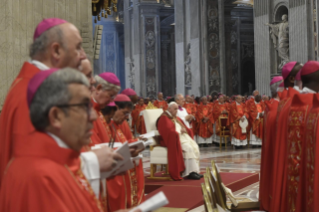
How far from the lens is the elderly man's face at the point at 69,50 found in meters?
2.33

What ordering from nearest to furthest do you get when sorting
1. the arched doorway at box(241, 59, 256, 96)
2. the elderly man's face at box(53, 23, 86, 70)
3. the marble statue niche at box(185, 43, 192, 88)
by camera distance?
the elderly man's face at box(53, 23, 86, 70)
the marble statue niche at box(185, 43, 192, 88)
the arched doorway at box(241, 59, 256, 96)

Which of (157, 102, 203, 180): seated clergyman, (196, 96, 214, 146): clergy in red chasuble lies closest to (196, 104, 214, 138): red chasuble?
(196, 96, 214, 146): clergy in red chasuble

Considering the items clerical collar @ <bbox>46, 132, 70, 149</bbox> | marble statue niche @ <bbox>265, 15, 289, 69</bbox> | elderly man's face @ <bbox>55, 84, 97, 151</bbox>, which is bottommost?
clerical collar @ <bbox>46, 132, 70, 149</bbox>

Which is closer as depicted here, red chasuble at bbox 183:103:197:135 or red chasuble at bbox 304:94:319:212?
red chasuble at bbox 304:94:319:212

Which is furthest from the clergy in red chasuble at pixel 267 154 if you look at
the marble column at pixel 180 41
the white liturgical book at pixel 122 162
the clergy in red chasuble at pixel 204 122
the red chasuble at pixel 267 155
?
the marble column at pixel 180 41

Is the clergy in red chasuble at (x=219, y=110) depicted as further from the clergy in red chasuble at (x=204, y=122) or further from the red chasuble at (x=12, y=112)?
the red chasuble at (x=12, y=112)

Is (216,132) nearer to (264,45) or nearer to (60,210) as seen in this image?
(264,45)

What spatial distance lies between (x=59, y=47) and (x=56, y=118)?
810 mm

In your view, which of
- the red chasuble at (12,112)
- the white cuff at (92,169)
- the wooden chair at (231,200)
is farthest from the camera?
the wooden chair at (231,200)

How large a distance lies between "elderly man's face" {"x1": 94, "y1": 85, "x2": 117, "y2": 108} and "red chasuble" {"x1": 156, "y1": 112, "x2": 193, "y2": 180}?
18.4 ft

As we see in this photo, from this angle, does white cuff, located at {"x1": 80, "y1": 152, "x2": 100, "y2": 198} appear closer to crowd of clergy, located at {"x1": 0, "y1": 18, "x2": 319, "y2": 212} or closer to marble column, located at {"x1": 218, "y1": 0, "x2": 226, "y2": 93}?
crowd of clergy, located at {"x1": 0, "y1": 18, "x2": 319, "y2": 212}

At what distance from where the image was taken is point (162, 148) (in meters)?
9.61

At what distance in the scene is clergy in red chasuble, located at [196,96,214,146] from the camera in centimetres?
1703

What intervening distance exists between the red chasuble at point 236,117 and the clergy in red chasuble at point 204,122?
133cm
